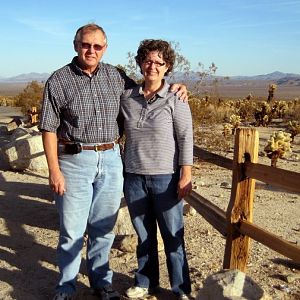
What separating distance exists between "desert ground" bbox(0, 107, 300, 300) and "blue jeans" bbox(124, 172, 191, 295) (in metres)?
0.33

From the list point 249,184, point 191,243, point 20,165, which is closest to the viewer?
point 249,184

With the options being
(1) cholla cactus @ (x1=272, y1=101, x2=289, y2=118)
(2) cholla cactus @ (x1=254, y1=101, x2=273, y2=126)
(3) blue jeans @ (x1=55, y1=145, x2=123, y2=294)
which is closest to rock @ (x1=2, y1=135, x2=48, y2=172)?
(3) blue jeans @ (x1=55, y1=145, x2=123, y2=294)

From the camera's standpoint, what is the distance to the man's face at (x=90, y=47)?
12.5ft

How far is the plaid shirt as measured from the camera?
383 cm

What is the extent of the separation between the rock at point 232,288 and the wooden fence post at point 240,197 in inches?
25.5

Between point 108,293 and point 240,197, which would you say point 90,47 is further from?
point 108,293

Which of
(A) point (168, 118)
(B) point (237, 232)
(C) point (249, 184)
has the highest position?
(A) point (168, 118)

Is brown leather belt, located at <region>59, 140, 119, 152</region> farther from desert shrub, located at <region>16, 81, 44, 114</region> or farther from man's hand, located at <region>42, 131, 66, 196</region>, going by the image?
desert shrub, located at <region>16, 81, 44, 114</region>

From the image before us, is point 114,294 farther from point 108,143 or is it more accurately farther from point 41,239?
point 41,239

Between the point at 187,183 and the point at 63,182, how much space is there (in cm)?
95

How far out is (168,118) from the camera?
149 inches

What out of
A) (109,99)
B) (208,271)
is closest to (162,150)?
(109,99)

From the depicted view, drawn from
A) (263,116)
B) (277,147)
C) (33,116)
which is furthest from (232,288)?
(263,116)

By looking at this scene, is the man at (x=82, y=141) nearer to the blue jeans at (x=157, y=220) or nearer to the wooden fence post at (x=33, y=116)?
the blue jeans at (x=157, y=220)
